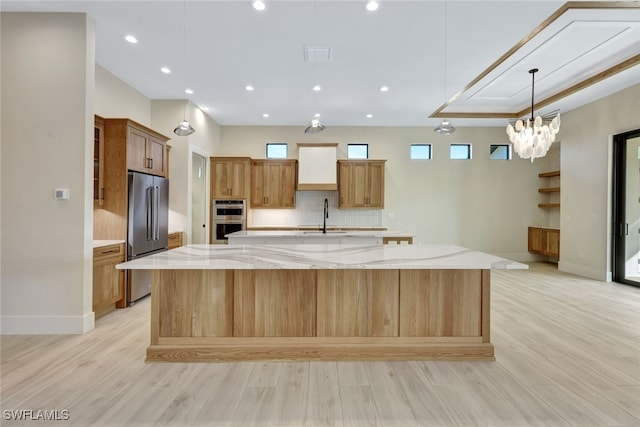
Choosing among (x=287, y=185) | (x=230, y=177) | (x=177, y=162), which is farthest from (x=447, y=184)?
(x=177, y=162)

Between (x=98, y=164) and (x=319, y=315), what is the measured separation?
3.37m

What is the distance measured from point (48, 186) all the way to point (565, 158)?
838 centimetres

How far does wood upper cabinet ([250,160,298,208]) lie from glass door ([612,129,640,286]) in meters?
5.89

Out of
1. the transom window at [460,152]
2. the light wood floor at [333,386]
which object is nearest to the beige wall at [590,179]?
the transom window at [460,152]

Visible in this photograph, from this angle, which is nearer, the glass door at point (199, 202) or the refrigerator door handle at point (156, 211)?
the refrigerator door handle at point (156, 211)

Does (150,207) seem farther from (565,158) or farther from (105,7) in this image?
(565,158)

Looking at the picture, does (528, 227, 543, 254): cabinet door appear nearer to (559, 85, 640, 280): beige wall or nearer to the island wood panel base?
(559, 85, 640, 280): beige wall

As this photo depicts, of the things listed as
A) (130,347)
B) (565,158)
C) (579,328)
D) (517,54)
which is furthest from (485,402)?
(565,158)

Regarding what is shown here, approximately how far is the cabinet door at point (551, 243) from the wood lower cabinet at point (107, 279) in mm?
8060

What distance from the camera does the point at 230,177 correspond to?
709 centimetres

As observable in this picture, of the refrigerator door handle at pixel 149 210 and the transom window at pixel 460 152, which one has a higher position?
the transom window at pixel 460 152

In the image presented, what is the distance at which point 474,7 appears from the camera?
3234 millimetres

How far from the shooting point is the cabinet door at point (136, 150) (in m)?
4.17

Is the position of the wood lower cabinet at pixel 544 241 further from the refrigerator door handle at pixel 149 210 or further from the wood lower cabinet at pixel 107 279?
the wood lower cabinet at pixel 107 279
